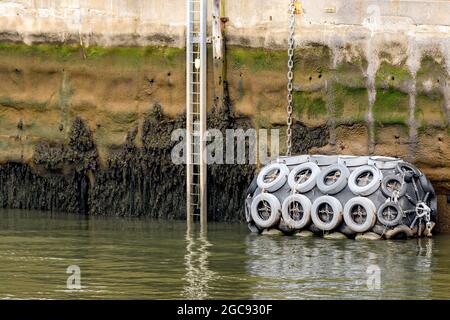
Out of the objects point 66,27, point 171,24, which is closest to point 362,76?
point 171,24

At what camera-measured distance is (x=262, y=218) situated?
85.3ft

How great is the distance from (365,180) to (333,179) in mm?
518

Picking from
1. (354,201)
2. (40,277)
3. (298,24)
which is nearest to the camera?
(40,277)

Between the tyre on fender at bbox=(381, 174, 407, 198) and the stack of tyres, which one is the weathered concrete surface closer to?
the stack of tyres

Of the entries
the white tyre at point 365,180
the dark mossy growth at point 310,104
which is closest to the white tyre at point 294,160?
the dark mossy growth at point 310,104

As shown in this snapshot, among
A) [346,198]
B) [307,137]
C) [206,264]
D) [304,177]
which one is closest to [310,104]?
[307,137]

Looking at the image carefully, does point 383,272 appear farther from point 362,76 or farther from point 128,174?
point 128,174

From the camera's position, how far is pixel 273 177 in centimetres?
2611

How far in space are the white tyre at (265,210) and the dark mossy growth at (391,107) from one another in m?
2.14

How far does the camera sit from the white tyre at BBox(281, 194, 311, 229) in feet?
83.7

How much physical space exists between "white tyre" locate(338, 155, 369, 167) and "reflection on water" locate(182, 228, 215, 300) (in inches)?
91.3

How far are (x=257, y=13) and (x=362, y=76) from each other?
Result: 2.05 metres

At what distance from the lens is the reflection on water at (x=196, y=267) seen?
21731 mm

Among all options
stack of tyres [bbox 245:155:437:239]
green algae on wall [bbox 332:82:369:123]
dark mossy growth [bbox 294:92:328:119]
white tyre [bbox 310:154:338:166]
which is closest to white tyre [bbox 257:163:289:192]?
stack of tyres [bbox 245:155:437:239]
